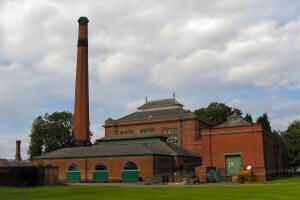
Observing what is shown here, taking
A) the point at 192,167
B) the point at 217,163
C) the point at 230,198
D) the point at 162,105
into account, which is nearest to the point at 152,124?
the point at 162,105

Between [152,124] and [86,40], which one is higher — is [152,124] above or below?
below

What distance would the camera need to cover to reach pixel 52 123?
82.2 meters

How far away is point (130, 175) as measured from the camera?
5575 cm

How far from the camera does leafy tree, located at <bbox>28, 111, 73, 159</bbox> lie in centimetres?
8119

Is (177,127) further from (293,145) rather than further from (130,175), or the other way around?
(130,175)

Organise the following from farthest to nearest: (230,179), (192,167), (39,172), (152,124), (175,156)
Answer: (152,124), (192,167), (175,156), (230,179), (39,172)

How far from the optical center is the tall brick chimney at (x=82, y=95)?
224 feet

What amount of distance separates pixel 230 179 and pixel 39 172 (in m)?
22.8

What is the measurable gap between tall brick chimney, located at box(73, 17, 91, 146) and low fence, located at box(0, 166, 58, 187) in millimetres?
22912

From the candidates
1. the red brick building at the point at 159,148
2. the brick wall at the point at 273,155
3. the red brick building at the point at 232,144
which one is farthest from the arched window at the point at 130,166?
the brick wall at the point at 273,155

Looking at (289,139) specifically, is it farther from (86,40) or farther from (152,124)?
(86,40)

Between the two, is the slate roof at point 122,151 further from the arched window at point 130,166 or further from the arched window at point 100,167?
the arched window at point 100,167

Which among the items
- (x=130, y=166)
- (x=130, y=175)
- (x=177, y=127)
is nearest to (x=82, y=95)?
(x=177, y=127)

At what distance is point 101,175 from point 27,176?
16.6 meters
